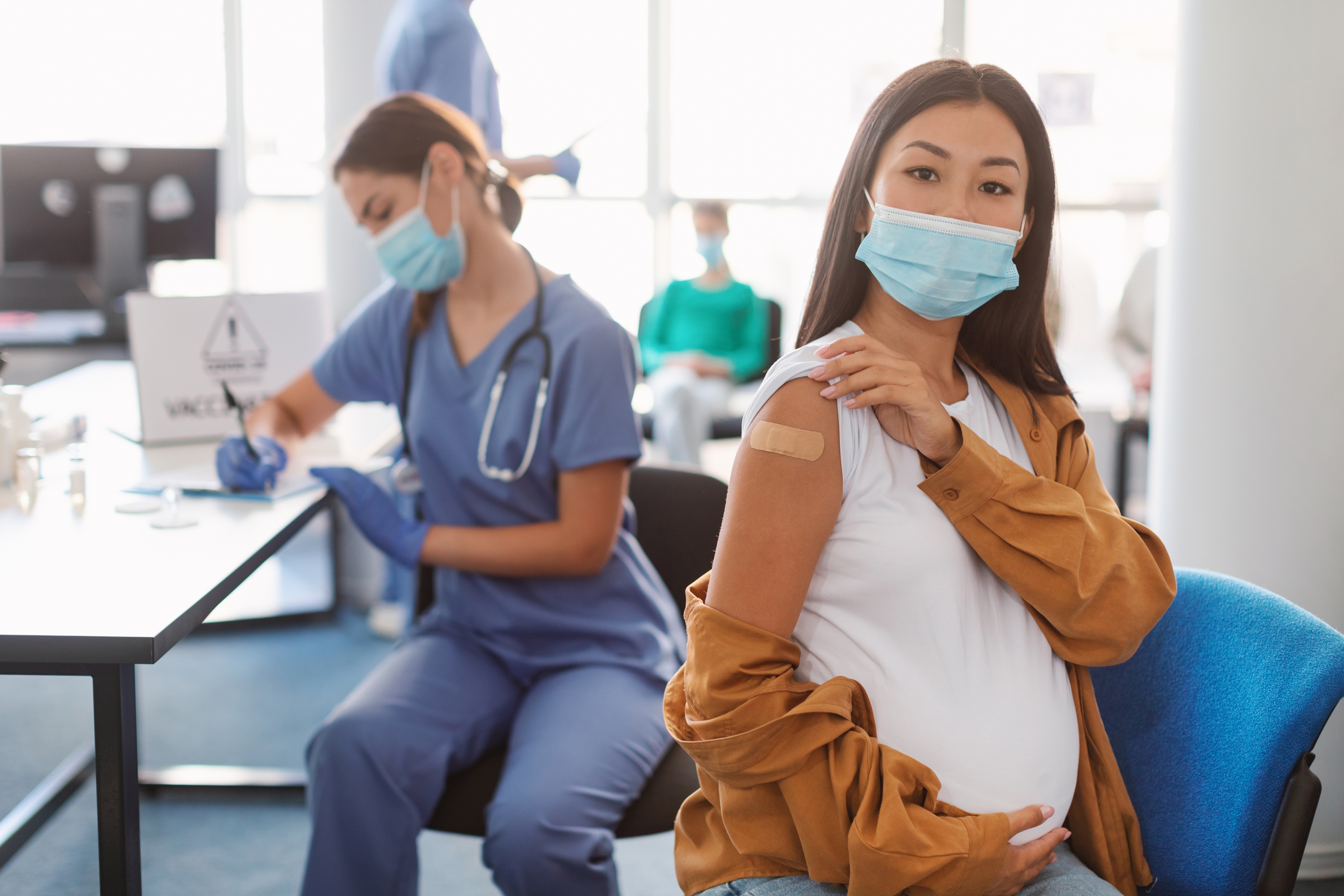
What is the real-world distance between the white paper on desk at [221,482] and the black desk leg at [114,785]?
1.67 ft

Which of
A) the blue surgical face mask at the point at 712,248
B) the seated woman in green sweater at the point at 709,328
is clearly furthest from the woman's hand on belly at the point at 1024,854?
the blue surgical face mask at the point at 712,248

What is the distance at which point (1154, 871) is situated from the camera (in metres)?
1.09

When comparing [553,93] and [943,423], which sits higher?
[553,93]

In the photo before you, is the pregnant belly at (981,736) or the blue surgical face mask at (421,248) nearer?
the pregnant belly at (981,736)

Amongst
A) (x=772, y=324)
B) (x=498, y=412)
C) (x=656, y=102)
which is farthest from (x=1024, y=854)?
(x=656, y=102)

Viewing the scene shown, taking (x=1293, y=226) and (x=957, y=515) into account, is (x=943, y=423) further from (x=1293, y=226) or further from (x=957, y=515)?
(x=1293, y=226)

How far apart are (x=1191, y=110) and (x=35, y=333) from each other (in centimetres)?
324

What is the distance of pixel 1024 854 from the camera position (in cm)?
94

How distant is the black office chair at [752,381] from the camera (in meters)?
3.76

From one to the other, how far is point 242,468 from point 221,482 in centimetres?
7

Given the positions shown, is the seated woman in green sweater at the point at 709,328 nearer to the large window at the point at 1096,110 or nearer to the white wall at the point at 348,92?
the white wall at the point at 348,92

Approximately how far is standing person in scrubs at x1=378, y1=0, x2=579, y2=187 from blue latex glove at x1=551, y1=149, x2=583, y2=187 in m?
0.44

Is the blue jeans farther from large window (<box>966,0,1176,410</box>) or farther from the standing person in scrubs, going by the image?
large window (<box>966,0,1176,410</box>)

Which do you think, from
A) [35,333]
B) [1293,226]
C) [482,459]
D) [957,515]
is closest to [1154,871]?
[957,515]
